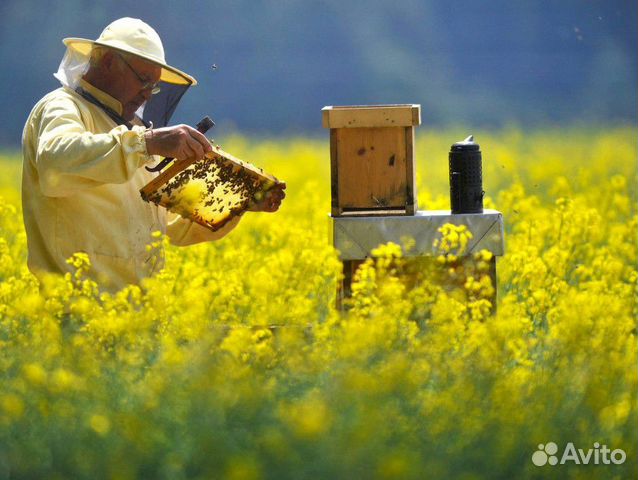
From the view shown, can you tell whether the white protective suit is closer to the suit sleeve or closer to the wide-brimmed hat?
the suit sleeve

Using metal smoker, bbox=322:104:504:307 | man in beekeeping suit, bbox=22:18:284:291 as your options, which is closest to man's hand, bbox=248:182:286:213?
man in beekeeping suit, bbox=22:18:284:291

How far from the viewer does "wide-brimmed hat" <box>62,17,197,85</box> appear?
441cm

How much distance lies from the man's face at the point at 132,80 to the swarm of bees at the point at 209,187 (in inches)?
17.9

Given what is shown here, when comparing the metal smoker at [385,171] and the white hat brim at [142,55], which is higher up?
the white hat brim at [142,55]

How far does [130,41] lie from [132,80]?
15cm

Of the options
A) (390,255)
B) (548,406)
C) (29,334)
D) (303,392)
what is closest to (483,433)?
(548,406)

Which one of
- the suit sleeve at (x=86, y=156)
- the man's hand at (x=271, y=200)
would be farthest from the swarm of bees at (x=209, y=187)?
the suit sleeve at (x=86, y=156)

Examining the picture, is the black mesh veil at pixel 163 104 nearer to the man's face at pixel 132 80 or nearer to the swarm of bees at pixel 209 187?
the man's face at pixel 132 80

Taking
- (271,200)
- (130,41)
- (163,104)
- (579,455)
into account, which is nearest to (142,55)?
(130,41)

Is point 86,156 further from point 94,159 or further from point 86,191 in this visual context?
point 86,191

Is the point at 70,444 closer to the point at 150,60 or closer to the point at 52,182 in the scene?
the point at 52,182

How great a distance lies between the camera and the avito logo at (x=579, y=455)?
3270 mm

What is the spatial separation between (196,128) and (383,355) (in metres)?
1.24

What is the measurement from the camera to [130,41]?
4.43 meters
